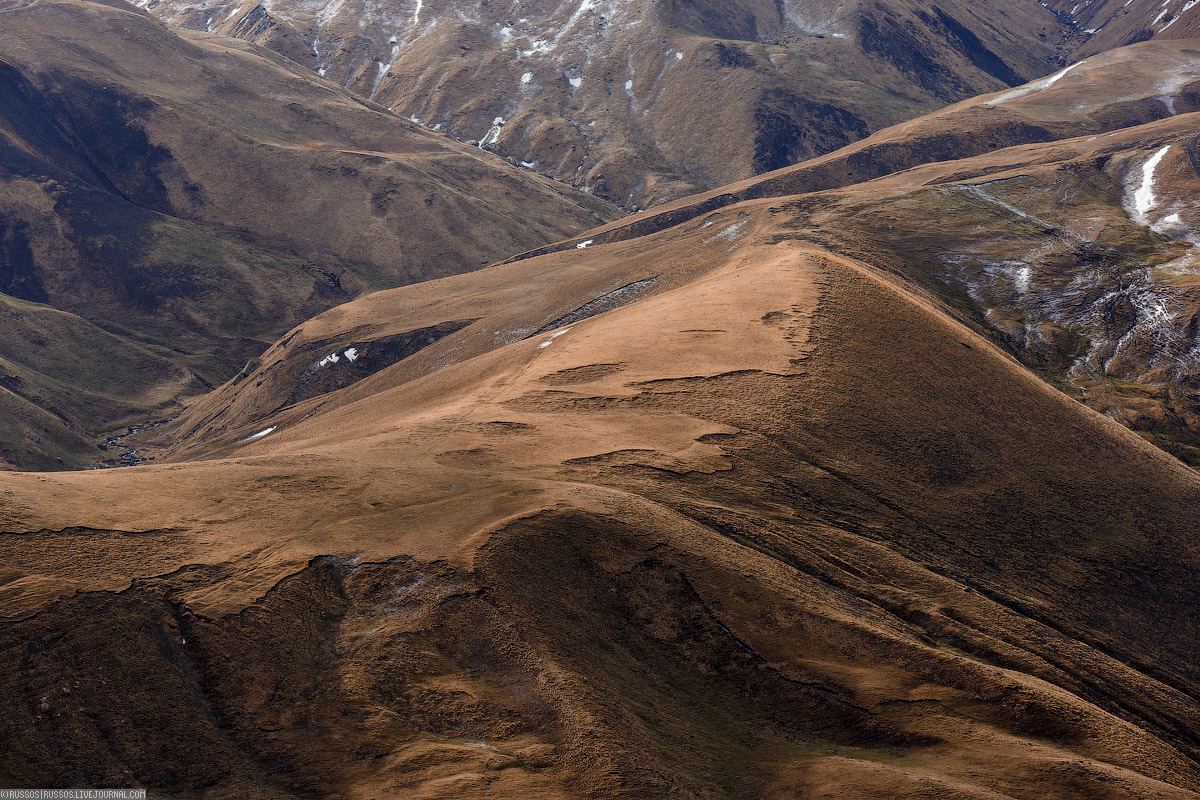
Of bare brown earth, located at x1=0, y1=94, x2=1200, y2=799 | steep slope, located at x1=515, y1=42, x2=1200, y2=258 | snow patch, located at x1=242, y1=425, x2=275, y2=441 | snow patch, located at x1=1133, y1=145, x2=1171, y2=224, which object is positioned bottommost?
snow patch, located at x1=242, y1=425, x2=275, y2=441

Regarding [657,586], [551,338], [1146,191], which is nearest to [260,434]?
[551,338]

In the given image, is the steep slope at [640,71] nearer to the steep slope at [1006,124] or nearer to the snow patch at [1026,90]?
the snow patch at [1026,90]

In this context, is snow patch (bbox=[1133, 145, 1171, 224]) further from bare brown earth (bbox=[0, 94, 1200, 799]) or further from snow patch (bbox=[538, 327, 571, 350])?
snow patch (bbox=[538, 327, 571, 350])

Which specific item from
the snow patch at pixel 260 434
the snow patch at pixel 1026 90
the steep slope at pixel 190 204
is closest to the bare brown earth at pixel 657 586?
the snow patch at pixel 260 434

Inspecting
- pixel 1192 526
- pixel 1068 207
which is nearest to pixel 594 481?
pixel 1192 526

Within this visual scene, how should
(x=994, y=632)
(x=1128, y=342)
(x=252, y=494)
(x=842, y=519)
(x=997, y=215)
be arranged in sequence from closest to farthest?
(x=252, y=494), (x=994, y=632), (x=842, y=519), (x=1128, y=342), (x=997, y=215)

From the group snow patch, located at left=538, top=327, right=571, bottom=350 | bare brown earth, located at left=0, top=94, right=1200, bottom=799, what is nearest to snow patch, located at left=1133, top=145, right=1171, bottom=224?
bare brown earth, located at left=0, top=94, right=1200, bottom=799

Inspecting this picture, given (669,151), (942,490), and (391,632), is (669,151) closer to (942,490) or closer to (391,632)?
(942,490)
